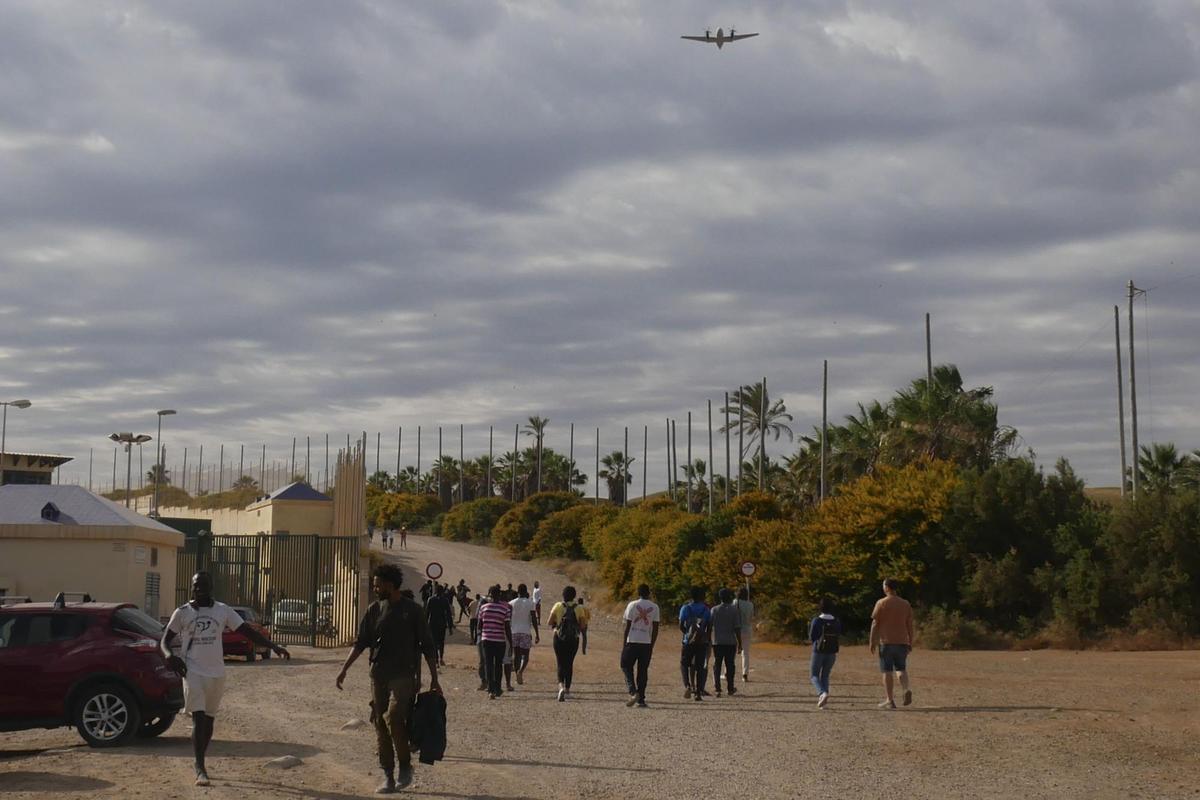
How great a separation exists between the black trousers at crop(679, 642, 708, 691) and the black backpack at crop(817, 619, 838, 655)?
2.00m

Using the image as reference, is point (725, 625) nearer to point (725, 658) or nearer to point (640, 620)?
point (725, 658)

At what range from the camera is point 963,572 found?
3750 cm

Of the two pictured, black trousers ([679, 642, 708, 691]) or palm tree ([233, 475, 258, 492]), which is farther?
palm tree ([233, 475, 258, 492])

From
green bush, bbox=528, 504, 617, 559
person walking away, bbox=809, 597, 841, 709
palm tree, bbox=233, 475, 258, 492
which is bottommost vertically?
person walking away, bbox=809, 597, 841, 709

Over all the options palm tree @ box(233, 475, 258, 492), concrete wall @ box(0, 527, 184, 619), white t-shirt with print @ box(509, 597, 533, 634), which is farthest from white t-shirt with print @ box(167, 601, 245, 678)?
palm tree @ box(233, 475, 258, 492)

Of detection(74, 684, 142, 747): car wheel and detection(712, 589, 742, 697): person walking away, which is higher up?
detection(712, 589, 742, 697): person walking away

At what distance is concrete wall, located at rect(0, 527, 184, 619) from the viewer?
1155 inches

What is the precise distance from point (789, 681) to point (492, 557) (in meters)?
68.4

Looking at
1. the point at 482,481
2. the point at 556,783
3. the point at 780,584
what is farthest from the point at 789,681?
the point at 482,481

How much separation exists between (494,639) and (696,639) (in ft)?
10.1

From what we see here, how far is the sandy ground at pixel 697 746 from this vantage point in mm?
11086

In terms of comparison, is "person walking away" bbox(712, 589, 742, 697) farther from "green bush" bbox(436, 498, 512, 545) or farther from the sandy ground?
"green bush" bbox(436, 498, 512, 545)

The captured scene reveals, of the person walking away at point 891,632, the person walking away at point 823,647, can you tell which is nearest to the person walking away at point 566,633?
the person walking away at point 823,647

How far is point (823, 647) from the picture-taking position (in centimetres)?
1861
